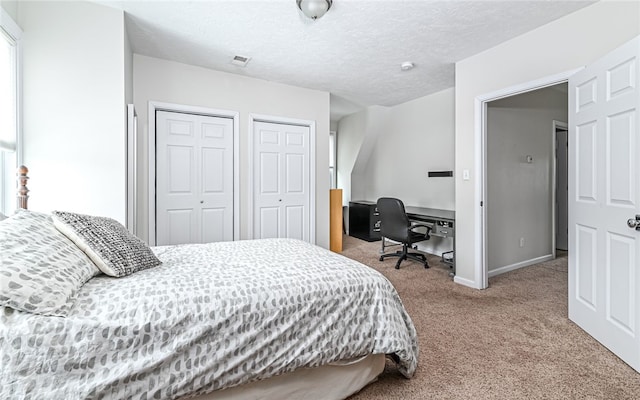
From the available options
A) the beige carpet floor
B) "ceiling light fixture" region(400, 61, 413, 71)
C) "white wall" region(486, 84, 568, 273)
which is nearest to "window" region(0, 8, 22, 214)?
the beige carpet floor

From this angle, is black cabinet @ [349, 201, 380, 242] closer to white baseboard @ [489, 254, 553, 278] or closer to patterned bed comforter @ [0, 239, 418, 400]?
white baseboard @ [489, 254, 553, 278]

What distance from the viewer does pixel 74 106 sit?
2291mm

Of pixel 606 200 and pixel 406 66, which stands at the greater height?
pixel 406 66

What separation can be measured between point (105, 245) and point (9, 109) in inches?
61.8

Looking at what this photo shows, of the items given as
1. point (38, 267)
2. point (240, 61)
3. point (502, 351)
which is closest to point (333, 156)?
point (240, 61)

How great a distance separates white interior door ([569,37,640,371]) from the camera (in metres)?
1.77

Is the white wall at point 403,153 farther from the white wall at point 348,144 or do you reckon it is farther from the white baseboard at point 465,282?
the white baseboard at point 465,282

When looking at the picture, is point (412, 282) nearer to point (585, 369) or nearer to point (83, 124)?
point (585, 369)

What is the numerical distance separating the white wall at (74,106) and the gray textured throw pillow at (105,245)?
1.05m

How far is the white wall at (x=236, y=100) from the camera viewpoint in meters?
3.26

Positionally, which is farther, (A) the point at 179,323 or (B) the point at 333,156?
(B) the point at 333,156

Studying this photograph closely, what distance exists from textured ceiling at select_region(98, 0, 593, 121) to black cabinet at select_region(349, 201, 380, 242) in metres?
2.48

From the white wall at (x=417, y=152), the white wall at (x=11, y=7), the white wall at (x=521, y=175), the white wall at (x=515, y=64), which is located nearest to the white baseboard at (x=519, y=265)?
the white wall at (x=521, y=175)

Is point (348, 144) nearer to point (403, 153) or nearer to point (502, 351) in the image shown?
point (403, 153)
